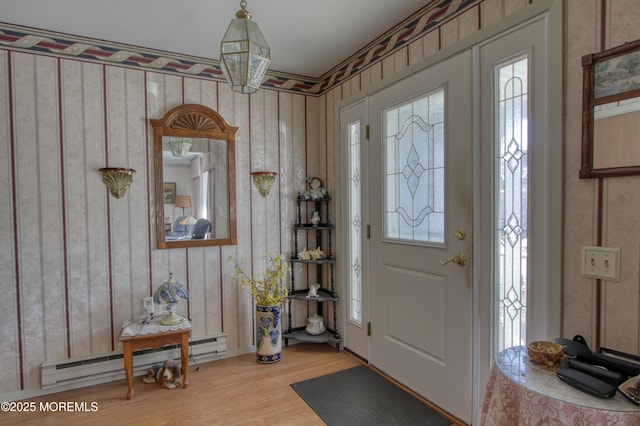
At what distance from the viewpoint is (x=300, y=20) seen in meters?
2.41

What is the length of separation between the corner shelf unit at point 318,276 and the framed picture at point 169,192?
107 cm

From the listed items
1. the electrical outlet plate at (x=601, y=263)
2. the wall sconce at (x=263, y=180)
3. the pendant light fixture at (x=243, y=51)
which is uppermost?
the pendant light fixture at (x=243, y=51)

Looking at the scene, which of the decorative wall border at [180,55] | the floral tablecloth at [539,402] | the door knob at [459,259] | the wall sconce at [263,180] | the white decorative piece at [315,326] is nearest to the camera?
the floral tablecloth at [539,402]

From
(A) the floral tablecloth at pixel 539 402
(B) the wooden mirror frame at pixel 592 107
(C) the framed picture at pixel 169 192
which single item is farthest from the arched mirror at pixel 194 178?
(B) the wooden mirror frame at pixel 592 107

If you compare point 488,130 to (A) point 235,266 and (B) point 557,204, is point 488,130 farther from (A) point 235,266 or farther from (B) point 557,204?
(A) point 235,266

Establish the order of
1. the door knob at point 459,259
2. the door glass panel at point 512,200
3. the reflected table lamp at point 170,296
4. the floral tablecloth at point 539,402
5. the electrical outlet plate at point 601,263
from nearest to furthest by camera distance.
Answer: the floral tablecloth at point 539,402
the electrical outlet plate at point 601,263
the door glass panel at point 512,200
the door knob at point 459,259
the reflected table lamp at point 170,296

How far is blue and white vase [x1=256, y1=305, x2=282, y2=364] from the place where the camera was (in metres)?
2.98

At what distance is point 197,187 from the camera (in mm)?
2979

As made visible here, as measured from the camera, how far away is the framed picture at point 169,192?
2.90m

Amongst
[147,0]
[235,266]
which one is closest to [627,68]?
[147,0]

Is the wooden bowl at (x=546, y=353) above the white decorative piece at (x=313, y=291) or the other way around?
above

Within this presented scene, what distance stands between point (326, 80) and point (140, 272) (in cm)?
231

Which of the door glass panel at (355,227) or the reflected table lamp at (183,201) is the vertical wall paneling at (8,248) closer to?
the reflected table lamp at (183,201)

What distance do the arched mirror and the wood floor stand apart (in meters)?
1.04
